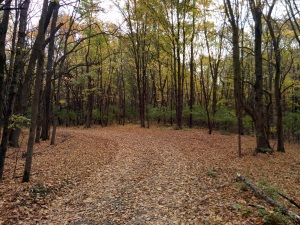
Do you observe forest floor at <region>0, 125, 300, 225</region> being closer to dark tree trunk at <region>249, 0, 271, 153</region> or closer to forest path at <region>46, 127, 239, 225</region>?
forest path at <region>46, 127, 239, 225</region>

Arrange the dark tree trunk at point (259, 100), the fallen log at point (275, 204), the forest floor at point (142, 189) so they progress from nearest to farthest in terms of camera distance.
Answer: the fallen log at point (275, 204) → the forest floor at point (142, 189) → the dark tree trunk at point (259, 100)

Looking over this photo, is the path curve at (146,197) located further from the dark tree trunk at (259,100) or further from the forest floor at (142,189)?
the dark tree trunk at (259,100)

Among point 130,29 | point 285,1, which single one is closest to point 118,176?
point 285,1

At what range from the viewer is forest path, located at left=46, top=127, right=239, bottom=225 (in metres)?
4.79

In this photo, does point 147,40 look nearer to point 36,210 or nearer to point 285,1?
point 285,1

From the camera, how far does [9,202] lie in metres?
5.07

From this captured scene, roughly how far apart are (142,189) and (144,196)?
1.66ft

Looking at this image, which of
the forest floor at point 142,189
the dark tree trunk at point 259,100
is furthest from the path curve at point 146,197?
the dark tree trunk at point 259,100

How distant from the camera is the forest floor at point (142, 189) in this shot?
475cm

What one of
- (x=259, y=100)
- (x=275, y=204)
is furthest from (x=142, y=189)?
(x=259, y=100)

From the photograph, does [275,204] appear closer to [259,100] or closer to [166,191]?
[166,191]

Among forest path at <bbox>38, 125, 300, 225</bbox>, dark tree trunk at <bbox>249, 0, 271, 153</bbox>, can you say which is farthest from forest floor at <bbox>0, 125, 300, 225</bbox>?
dark tree trunk at <bbox>249, 0, 271, 153</bbox>

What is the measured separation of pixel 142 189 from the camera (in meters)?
6.44

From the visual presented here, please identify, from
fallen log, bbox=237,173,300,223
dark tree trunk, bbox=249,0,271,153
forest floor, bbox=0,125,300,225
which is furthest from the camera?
dark tree trunk, bbox=249,0,271,153
